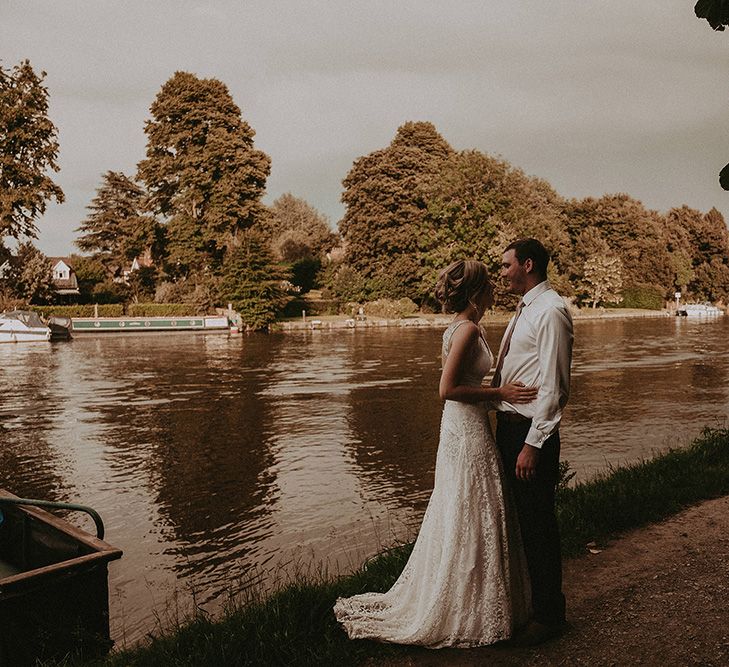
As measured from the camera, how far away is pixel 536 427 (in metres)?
3.83

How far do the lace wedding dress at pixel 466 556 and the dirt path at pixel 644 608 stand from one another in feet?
0.53

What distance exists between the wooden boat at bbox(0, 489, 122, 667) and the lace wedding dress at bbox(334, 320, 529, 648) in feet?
6.82

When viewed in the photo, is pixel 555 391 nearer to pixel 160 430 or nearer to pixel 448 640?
pixel 448 640

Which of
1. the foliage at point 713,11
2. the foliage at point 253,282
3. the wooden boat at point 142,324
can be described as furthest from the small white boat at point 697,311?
the foliage at point 713,11

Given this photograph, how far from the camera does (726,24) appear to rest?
4551mm

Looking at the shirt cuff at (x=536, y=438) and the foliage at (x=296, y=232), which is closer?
the shirt cuff at (x=536, y=438)

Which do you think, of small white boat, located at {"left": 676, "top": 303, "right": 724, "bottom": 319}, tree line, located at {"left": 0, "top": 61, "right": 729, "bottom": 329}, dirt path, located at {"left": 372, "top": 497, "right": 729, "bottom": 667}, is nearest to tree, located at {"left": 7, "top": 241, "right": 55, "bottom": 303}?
tree line, located at {"left": 0, "top": 61, "right": 729, "bottom": 329}

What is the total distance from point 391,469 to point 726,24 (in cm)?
861

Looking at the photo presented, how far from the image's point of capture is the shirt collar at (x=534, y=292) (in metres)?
3.96

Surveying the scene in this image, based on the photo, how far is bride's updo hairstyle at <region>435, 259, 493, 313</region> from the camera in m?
4.02

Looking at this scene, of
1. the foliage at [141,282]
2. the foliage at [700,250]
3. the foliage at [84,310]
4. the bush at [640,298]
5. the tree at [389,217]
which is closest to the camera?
the foliage at [84,310]

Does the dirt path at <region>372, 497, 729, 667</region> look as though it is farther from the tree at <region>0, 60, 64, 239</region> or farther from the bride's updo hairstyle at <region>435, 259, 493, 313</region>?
the tree at <region>0, 60, 64, 239</region>

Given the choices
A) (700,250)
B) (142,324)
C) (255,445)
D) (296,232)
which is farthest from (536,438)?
(700,250)

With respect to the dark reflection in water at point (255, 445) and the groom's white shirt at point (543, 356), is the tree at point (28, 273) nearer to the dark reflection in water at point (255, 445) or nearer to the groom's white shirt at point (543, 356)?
the dark reflection in water at point (255, 445)
